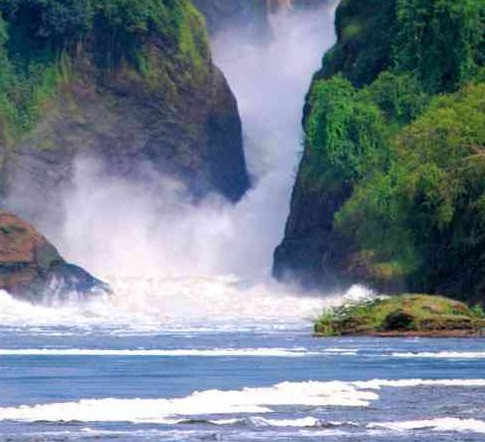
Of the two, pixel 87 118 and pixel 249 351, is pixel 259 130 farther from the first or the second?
pixel 249 351

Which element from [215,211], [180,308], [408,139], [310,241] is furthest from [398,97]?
[215,211]

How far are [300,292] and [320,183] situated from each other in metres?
5.00

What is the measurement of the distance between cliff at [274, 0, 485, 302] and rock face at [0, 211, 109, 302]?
1090cm

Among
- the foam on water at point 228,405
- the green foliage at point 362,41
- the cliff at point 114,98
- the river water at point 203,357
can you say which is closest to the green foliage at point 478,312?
the river water at point 203,357

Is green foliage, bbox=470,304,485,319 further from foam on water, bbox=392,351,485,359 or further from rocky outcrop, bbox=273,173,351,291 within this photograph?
rocky outcrop, bbox=273,173,351,291

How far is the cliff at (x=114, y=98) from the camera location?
13112 cm

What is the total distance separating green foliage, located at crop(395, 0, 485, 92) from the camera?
102 m

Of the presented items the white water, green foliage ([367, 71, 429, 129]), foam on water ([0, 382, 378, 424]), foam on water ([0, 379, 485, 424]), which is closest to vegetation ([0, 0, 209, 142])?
the white water

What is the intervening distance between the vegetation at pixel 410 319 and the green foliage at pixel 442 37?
32659mm

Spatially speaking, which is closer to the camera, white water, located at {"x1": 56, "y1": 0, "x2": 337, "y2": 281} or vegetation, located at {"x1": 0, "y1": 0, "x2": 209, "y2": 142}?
vegetation, located at {"x1": 0, "y1": 0, "x2": 209, "y2": 142}

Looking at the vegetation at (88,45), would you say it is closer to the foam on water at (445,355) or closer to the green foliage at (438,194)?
the green foliage at (438,194)

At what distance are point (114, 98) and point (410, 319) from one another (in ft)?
233

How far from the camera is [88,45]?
13562cm

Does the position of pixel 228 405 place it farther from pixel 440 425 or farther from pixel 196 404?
pixel 440 425
